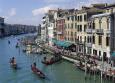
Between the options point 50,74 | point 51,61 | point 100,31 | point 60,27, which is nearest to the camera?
point 50,74

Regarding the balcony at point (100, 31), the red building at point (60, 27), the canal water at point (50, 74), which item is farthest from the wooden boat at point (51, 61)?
the red building at point (60, 27)

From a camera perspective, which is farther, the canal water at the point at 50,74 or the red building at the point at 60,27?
the red building at the point at 60,27

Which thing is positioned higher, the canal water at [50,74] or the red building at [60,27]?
the red building at [60,27]

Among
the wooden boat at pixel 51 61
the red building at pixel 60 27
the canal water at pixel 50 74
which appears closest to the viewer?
the canal water at pixel 50 74

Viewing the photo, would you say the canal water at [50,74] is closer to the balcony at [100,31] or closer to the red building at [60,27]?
the balcony at [100,31]

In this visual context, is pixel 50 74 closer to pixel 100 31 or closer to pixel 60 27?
pixel 100 31

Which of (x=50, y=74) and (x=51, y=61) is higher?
(x=51, y=61)

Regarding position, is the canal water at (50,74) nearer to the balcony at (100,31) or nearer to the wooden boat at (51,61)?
the wooden boat at (51,61)

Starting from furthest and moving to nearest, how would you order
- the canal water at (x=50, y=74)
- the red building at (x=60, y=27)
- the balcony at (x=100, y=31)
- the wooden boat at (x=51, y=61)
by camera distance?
1. the red building at (x=60, y=27)
2. the wooden boat at (x=51, y=61)
3. the balcony at (x=100, y=31)
4. the canal water at (x=50, y=74)

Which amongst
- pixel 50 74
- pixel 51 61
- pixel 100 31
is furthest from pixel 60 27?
pixel 50 74

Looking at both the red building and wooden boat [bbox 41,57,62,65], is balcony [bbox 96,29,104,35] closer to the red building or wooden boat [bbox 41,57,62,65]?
wooden boat [bbox 41,57,62,65]

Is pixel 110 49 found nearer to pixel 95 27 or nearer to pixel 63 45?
pixel 95 27

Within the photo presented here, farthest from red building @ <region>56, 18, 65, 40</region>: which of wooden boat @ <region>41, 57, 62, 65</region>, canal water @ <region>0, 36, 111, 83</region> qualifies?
canal water @ <region>0, 36, 111, 83</region>

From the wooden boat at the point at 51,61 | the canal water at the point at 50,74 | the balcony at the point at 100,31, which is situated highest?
the balcony at the point at 100,31
